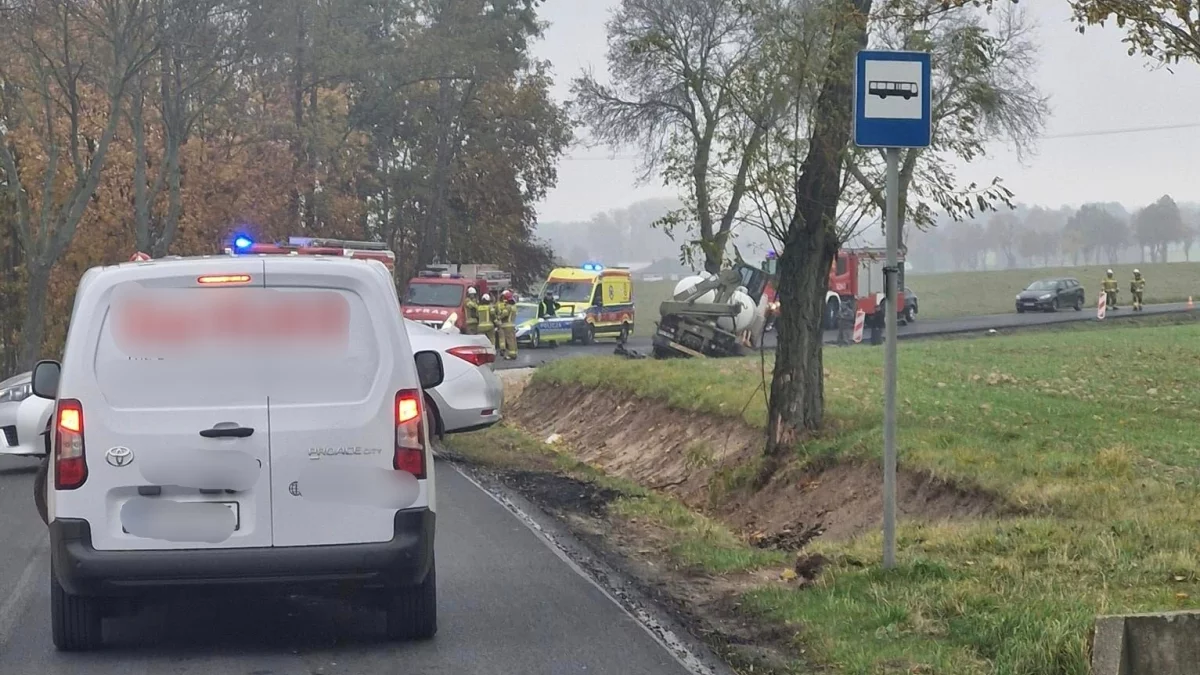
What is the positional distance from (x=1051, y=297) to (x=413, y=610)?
53.1 meters

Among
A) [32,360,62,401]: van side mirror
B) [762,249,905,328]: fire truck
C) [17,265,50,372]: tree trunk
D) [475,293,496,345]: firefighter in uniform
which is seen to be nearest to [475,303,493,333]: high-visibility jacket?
[475,293,496,345]: firefighter in uniform

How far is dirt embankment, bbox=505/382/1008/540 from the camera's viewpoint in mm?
12438

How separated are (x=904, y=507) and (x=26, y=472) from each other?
29.5 feet

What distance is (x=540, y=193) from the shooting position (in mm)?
64000

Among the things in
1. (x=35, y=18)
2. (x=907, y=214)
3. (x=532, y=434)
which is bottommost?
(x=532, y=434)

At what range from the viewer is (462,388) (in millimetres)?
16469

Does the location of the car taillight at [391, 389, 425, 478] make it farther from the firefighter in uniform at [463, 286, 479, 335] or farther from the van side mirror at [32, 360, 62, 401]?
the firefighter in uniform at [463, 286, 479, 335]

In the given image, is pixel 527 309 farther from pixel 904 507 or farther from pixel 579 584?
pixel 579 584

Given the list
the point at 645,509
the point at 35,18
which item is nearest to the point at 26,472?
the point at 645,509

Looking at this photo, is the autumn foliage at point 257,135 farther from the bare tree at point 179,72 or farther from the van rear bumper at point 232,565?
→ the van rear bumper at point 232,565

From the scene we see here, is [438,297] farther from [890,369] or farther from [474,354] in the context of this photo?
[890,369]

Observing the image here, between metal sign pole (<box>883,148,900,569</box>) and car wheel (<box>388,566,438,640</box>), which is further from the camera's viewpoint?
metal sign pole (<box>883,148,900,569</box>)

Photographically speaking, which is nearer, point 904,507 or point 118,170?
point 904,507

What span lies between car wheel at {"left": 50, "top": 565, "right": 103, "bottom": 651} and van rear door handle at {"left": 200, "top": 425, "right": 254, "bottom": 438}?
1.17 meters
